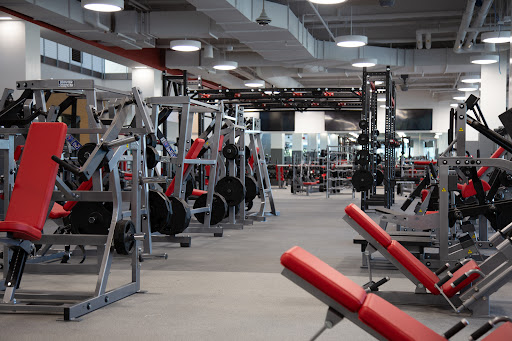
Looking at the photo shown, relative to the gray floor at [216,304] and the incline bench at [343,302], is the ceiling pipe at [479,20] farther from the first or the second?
the incline bench at [343,302]

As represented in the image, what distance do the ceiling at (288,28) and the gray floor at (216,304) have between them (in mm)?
4827

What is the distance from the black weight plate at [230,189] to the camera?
8.70 metres

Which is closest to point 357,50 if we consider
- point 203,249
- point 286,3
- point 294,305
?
point 286,3

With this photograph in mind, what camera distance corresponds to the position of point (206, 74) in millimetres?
18016

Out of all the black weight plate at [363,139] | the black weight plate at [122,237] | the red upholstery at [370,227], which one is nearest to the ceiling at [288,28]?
the black weight plate at [363,139]

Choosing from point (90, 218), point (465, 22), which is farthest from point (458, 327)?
point (465, 22)

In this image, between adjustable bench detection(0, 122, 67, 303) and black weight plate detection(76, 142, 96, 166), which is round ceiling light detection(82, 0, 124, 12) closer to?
black weight plate detection(76, 142, 96, 166)

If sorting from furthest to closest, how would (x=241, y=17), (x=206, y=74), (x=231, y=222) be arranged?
(x=206, y=74)
(x=241, y=17)
(x=231, y=222)

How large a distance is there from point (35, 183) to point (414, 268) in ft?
8.54

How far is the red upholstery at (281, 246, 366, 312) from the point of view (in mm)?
2197

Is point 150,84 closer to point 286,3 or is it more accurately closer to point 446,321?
point 286,3

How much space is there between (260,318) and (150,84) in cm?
1257

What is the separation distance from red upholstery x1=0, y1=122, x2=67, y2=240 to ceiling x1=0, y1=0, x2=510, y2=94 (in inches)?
232

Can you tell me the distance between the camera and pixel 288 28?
1156 cm
